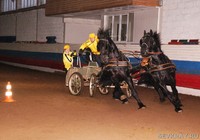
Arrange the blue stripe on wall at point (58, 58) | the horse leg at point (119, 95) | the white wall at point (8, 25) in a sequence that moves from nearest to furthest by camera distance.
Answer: the horse leg at point (119, 95), the blue stripe on wall at point (58, 58), the white wall at point (8, 25)

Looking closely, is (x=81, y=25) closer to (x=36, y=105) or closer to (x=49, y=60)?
(x=49, y=60)

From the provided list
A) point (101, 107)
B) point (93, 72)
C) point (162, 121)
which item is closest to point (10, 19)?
point (93, 72)

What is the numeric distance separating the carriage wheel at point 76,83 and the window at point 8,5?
26.3 meters

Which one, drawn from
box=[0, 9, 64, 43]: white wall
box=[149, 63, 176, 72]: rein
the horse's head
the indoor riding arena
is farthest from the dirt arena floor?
box=[0, 9, 64, 43]: white wall

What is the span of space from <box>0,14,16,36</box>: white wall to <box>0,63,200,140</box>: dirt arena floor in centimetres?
2449

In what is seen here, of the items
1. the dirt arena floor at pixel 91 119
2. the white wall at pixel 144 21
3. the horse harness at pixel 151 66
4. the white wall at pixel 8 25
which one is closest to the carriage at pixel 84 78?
the dirt arena floor at pixel 91 119

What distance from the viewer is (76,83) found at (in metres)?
13.5

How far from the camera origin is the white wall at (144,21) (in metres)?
18.9

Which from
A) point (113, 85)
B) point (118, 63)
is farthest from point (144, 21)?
point (118, 63)

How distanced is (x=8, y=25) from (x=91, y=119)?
1215 inches

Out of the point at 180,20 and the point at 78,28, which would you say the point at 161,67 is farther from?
the point at 78,28

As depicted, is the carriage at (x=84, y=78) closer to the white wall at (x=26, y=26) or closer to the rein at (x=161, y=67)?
the rein at (x=161, y=67)

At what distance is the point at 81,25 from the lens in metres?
27.6

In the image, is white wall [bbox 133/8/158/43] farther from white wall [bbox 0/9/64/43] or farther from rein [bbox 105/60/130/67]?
white wall [bbox 0/9/64/43]
